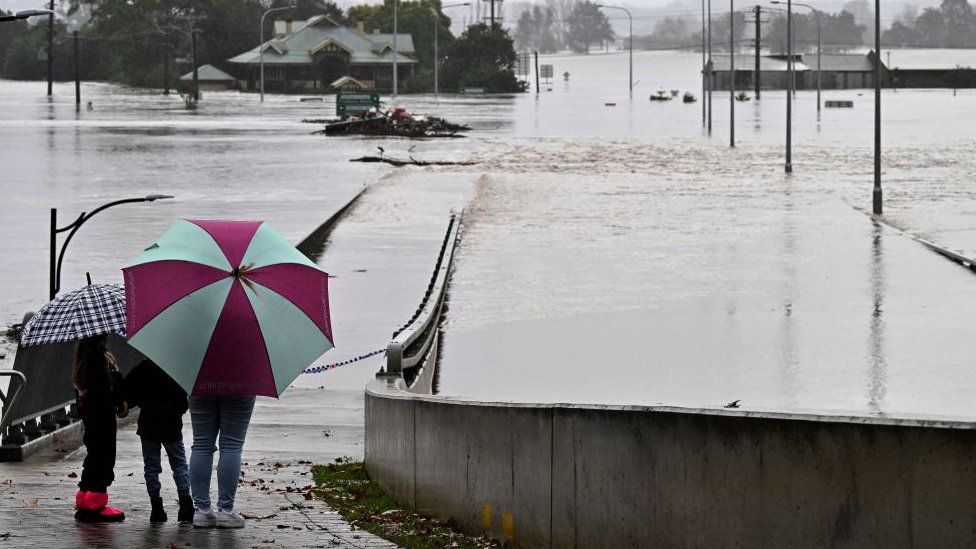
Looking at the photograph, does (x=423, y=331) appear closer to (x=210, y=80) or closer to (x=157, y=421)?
(x=157, y=421)

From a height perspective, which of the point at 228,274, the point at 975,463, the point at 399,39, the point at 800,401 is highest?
the point at 399,39

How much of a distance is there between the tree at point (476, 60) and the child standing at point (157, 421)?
553 feet

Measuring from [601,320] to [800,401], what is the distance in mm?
7273

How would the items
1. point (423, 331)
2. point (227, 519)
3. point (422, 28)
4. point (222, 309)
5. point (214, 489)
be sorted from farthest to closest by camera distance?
1. point (422, 28)
2. point (423, 331)
3. point (214, 489)
4. point (227, 519)
5. point (222, 309)

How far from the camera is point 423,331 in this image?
827 inches

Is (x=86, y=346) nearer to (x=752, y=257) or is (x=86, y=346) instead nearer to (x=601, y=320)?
(x=601, y=320)

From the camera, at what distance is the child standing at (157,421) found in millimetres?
9734

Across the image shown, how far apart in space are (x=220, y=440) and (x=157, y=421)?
0.41m

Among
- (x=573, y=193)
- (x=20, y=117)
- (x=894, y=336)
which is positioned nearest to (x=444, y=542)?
Result: (x=894, y=336)

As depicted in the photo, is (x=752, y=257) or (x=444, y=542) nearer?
(x=444, y=542)

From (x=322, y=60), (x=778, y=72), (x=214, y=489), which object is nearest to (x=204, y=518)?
(x=214, y=489)

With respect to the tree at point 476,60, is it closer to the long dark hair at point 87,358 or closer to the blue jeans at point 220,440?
the long dark hair at point 87,358

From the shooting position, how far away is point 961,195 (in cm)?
4969

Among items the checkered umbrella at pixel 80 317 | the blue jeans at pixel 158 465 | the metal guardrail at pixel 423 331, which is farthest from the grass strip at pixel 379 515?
the checkered umbrella at pixel 80 317
